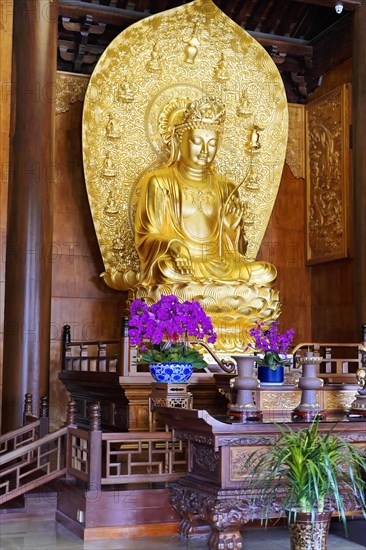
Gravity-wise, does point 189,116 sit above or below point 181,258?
above

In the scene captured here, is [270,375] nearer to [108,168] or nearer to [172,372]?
[172,372]

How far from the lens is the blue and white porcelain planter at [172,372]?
4.29 meters

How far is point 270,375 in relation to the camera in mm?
4074

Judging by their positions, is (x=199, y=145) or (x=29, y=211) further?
(x=199, y=145)

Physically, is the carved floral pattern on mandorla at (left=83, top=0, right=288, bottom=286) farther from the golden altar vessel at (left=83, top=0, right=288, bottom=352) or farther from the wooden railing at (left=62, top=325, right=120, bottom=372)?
the wooden railing at (left=62, top=325, right=120, bottom=372)

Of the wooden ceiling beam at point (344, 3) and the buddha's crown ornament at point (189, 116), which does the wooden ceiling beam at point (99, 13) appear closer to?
the buddha's crown ornament at point (189, 116)

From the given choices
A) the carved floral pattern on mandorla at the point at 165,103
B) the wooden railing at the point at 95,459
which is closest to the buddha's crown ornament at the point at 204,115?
the carved floral pattern on mandorla at the point at 165,103

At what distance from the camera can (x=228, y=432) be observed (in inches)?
132

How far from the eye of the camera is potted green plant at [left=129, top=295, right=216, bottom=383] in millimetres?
4309

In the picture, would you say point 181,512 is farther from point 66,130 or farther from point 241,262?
point 66,130

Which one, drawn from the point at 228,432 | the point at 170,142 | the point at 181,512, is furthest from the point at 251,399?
the point at 170,142

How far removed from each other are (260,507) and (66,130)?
14.3 ft

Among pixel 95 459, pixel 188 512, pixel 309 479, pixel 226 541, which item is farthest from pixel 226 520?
pixel 95 459

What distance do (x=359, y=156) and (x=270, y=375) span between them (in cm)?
289
